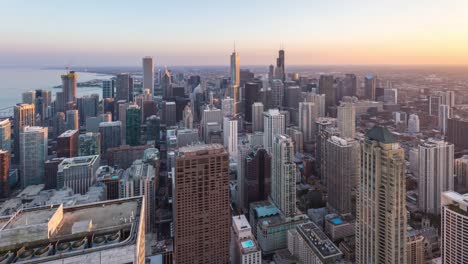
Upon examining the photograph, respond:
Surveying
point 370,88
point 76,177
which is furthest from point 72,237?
point 370,88

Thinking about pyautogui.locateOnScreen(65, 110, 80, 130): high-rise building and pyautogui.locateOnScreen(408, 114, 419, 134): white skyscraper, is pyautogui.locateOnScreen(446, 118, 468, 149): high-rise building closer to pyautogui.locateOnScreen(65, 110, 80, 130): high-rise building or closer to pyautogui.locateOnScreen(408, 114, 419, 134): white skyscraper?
pyautogui.locateOnScreen(408, 114, 419, 134): white skyscraper

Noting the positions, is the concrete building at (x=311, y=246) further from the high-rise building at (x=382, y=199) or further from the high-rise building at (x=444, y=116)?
the high-rise building at (x=444, y=116)

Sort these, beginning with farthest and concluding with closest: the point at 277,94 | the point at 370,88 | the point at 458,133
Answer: the point at 277,94 → the point at 370,88 → the point at 458,133

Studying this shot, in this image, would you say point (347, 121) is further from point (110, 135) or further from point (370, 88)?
point (110, 135)

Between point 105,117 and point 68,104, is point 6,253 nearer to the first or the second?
point 105,117

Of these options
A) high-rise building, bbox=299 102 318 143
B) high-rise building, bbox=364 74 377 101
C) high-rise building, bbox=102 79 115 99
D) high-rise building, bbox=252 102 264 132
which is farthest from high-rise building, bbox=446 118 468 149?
high-rise building, bbox=102 79 115 99

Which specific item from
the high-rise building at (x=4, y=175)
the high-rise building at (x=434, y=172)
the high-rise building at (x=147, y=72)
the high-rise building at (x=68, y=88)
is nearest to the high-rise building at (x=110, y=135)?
the high-rise building at (x=68, y=88)

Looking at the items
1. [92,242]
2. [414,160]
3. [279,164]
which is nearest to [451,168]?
[414,160]
